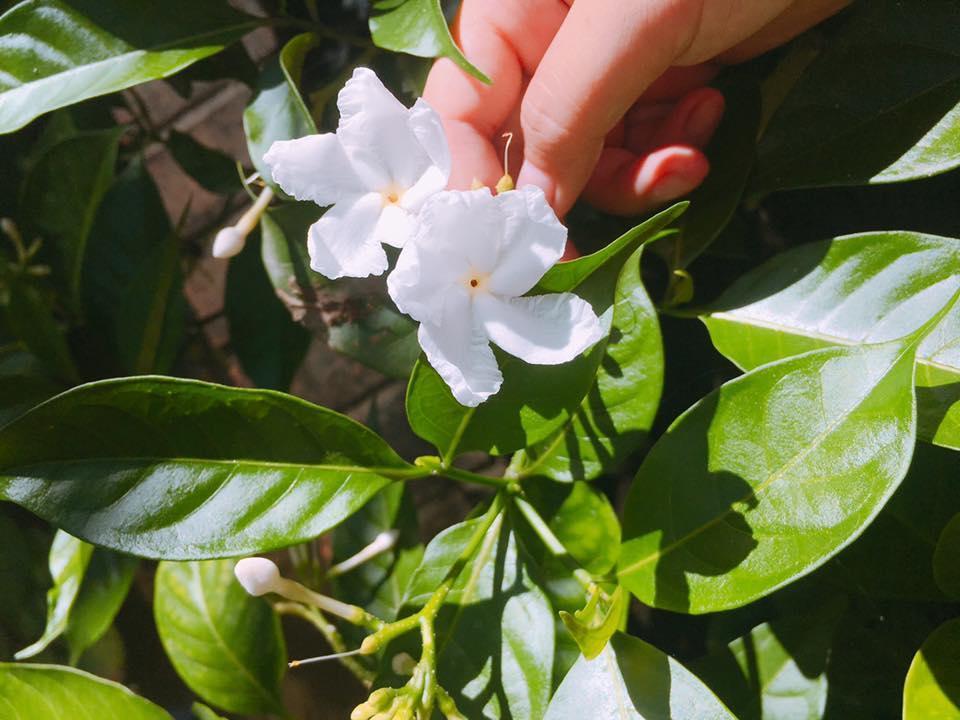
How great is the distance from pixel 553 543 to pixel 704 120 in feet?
1.36

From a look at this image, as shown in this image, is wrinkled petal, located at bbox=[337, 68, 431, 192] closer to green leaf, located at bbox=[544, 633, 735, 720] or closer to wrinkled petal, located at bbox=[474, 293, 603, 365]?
wrinkled petal, located at bbox=[474, 293, 603, 365]

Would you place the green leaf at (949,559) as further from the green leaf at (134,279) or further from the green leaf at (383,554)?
the green leaf at (134,279)

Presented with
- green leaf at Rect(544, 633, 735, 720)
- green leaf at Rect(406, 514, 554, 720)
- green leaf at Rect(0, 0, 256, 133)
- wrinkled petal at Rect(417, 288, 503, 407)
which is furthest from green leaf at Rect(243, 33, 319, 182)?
green leaf at Rect(544, 633, 735, 720)

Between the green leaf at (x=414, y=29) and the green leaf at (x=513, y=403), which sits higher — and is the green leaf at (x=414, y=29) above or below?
above

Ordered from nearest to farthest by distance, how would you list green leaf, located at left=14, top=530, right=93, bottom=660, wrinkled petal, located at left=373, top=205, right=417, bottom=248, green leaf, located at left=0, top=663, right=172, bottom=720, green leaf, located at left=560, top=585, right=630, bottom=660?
green leaf, located at left=560, top=585, right=630, bottom=660 < wrinkled petal, located at left=373, top=205, right=417, bottom=248 < green leaf, located at left=0, top=663, right=172, bottom=720 < green leaf, located at left=14, top=530, right=93, bottom=660

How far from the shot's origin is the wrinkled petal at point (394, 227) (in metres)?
0.60

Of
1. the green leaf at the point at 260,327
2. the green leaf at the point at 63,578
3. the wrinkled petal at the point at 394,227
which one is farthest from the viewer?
the green leaf at the point at 260,327

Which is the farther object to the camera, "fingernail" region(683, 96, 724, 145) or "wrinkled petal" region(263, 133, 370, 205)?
"fingernail" region(683, 96, 724, 145)

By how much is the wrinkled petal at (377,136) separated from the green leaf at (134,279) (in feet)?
1.28

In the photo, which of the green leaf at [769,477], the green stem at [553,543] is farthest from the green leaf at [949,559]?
the green stem at [553,543]

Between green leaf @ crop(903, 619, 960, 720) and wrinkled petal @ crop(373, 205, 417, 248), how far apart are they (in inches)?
19.9

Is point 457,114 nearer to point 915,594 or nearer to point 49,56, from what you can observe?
point 49,56

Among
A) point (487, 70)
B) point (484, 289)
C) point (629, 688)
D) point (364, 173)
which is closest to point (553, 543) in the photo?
point (629, 688)

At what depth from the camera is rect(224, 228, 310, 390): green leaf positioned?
96 cm
